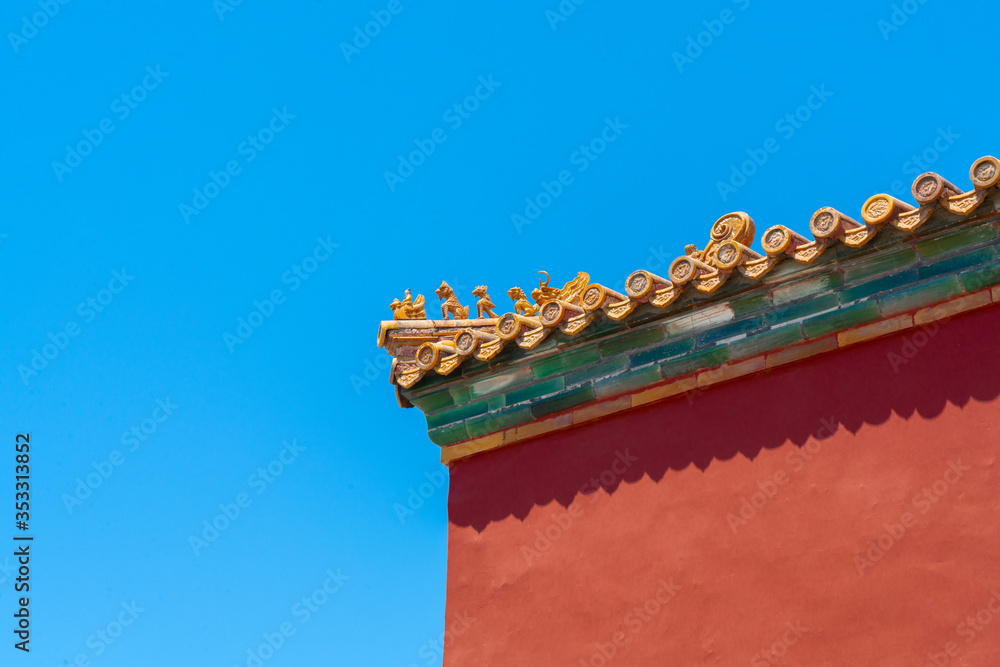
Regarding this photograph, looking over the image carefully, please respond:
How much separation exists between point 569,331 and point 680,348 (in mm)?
624

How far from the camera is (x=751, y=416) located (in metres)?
5.91

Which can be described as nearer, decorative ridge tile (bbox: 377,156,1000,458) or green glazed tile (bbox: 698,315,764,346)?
decorative ridge tile (bbox: 377,156,1000,458)

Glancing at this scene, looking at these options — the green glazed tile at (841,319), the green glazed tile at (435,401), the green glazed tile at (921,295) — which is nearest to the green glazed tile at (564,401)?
the green glazed tile at (435,401)

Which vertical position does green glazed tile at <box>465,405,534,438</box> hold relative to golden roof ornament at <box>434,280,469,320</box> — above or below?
below

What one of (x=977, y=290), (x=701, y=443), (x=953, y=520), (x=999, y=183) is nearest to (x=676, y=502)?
(x=701, y=443)

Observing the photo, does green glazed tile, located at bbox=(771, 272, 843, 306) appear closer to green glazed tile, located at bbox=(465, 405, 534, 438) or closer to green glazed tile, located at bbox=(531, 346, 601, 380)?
green glazed tile, located at bbox=(531, 346, 601, 380)

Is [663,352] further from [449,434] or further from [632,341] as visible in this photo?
[449,434]

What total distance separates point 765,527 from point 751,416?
592mm

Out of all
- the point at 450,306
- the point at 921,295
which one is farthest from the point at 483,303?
the point at 921,295

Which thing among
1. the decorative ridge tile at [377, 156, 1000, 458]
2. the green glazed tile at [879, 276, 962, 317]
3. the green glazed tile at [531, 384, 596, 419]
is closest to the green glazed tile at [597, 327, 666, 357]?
the decorative ridge tile at [377, 156, 1000, 458]

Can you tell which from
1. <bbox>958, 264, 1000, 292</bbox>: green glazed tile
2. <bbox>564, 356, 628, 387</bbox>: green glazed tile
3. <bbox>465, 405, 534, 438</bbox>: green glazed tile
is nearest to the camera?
<bbox>958, 264, 1000, 292</bbox>: green glazed tile

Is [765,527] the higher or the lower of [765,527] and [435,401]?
the lower

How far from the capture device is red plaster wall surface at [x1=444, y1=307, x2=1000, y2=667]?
5164 millimetres

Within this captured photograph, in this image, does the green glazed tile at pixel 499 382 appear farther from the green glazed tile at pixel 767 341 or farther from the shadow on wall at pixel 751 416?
the green glazed tile at pixel 767 341
